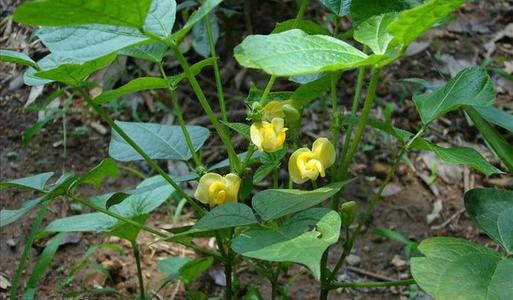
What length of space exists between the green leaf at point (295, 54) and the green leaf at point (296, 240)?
0.22m

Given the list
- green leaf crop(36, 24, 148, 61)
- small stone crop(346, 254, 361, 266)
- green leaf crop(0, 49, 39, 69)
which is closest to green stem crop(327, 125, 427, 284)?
green leaf crop(36, 24, 148, 61)

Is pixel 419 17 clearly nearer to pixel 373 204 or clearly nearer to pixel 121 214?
pixel 373 204

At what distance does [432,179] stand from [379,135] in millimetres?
240

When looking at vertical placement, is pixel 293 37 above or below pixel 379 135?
above

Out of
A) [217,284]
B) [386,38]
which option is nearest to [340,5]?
[386,38]

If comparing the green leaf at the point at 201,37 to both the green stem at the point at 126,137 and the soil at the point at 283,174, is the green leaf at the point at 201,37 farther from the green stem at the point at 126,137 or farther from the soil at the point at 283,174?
the green stem at the point at 126,137

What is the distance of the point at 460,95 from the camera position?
3.57ft

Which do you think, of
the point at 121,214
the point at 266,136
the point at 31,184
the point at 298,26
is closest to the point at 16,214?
the point at 31,184

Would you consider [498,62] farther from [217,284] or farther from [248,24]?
[217,284]

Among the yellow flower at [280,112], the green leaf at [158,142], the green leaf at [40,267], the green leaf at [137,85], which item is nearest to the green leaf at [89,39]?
the green leaf at [137,85]

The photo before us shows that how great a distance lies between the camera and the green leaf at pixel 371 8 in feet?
3.21

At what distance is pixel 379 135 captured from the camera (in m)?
2.34

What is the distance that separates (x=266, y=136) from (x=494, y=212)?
407 mm

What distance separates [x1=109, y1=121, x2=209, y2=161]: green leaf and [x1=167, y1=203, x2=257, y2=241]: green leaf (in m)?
0.31
